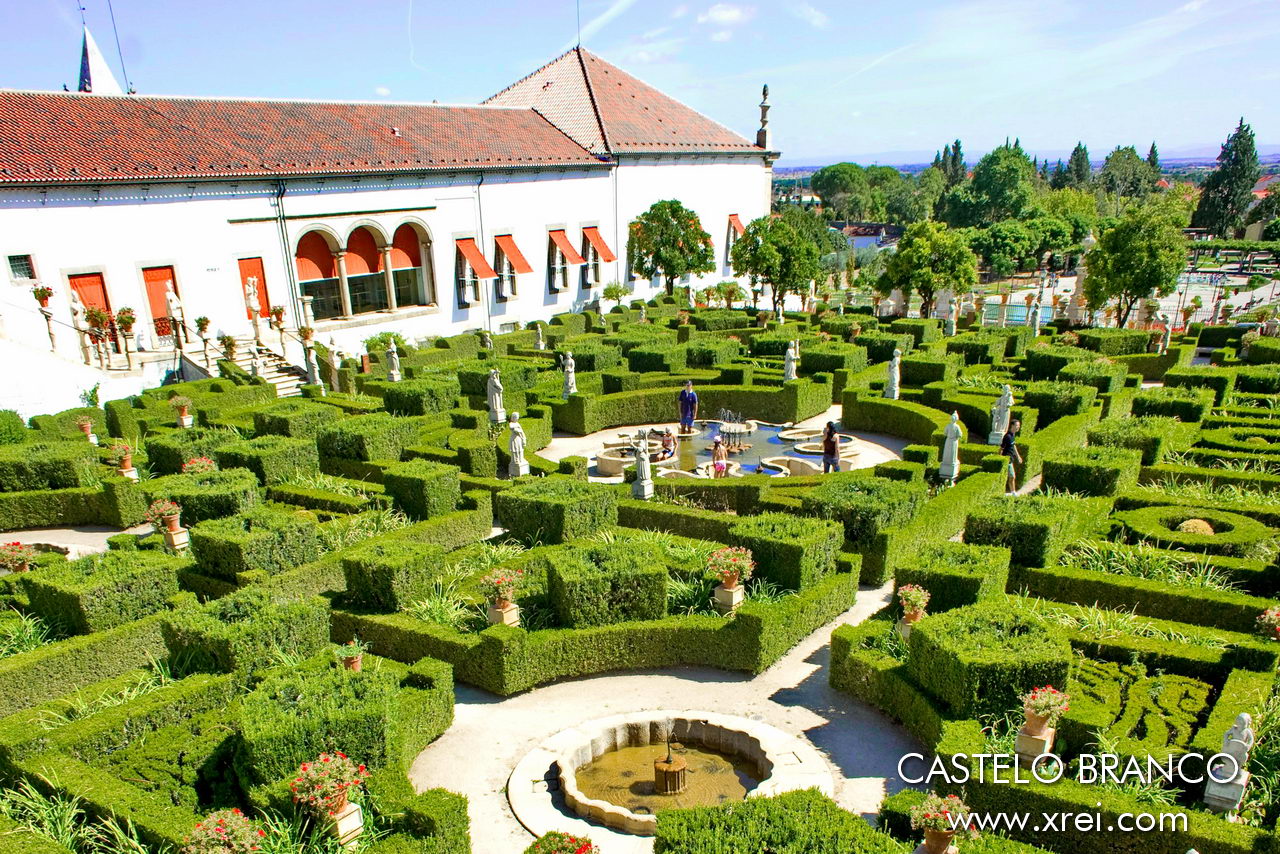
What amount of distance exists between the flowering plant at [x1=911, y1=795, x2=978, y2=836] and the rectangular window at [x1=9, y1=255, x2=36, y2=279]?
30017 millimetres

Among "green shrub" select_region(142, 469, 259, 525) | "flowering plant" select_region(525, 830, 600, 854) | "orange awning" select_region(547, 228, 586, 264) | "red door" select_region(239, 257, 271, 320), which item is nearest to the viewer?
"flowering plant" select_region(525, 830, 600, 854)

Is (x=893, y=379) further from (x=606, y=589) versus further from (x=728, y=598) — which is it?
(x=606, y=589)

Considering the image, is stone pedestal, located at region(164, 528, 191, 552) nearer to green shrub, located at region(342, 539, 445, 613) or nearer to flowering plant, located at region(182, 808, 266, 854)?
green shrub, located at region(342, 539, 445, 613)

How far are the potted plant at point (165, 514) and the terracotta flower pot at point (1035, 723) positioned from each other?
14.4 metres

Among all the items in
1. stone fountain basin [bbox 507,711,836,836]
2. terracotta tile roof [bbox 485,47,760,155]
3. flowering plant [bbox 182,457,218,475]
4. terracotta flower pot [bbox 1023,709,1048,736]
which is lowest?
stone fountain basin [bbox 507,711,836,836]

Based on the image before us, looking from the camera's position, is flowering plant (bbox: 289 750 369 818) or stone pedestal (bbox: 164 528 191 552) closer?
flowering plant (bbox: 289 750 369 818)

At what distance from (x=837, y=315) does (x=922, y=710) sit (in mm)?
30983

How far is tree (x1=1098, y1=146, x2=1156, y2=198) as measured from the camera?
122812mm

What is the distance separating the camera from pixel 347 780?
8.58 meters

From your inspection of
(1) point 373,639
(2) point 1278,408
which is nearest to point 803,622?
(1) point 373,639

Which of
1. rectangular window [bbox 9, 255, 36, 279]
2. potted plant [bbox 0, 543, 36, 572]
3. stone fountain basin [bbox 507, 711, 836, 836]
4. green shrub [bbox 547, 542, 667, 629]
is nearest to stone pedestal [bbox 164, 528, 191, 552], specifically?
potted plant [bbox 0, 543, 36, 572]

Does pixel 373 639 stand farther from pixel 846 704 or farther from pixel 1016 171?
pixel 1016 171

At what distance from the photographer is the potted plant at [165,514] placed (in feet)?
50.8

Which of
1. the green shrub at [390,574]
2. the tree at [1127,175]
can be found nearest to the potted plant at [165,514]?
the green shrub at [390,574]
